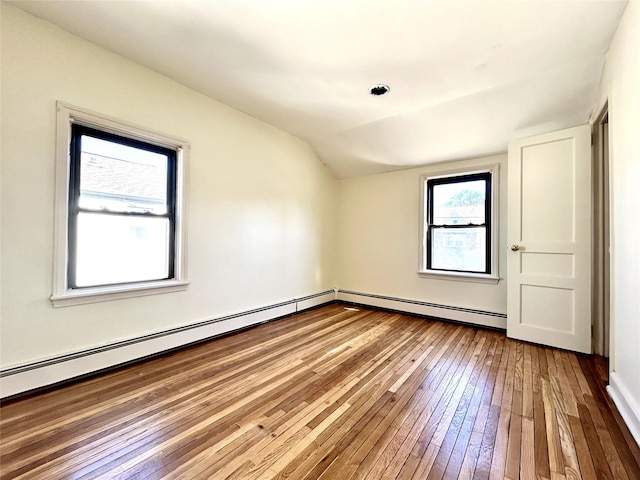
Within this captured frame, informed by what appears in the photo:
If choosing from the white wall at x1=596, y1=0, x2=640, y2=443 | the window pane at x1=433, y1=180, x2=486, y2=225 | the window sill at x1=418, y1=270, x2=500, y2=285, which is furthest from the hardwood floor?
the window pane at x1=433, y1=180, x2=486, y2=225

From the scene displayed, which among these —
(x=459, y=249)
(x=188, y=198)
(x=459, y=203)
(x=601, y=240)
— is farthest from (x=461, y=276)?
(x=188, y=198)

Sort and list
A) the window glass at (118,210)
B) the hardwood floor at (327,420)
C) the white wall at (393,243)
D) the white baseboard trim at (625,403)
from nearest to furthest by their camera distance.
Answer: the hardwood floor at (327,420)
the white baseboard trim at (625,403)
the window glass at (118,210)
the white wall at (393,243)

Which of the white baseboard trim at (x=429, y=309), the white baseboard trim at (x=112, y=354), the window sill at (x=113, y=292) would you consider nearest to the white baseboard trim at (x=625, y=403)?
the white baseboard trim at (x=429, y=309)

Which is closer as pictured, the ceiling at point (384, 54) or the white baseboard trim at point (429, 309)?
the ceiling at point (384, 54)

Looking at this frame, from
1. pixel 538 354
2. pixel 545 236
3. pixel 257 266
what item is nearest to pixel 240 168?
pixel 257 266

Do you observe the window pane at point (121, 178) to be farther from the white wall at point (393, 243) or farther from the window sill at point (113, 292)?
the white wall at point (393, 243)

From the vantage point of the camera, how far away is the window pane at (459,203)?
3.61m

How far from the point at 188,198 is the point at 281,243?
4.46ft

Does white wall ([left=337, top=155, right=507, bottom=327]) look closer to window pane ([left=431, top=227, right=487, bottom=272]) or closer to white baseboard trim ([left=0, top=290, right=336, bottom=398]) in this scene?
window pane ([left=431, top=227, right=487, bottom=272])

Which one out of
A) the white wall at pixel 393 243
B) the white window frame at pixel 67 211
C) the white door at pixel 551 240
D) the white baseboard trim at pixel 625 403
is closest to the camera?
the white baseboard trim at pixel 625 403

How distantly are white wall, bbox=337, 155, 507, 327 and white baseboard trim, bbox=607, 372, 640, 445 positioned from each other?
1466 millimetres

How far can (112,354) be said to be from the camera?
2.19 m

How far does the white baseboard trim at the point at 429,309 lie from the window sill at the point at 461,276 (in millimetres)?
377

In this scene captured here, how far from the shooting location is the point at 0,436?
4.78ft
